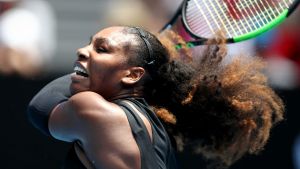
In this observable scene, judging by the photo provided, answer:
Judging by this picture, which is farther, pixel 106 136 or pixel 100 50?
pixel 100 50

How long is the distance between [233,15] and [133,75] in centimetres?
81

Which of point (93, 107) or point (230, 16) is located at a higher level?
point (93, 107)

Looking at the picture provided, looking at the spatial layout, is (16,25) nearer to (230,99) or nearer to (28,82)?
(28,82)

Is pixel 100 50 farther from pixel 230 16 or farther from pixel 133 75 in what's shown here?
pixel 230 16

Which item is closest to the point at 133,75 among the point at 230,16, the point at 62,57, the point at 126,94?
the point at 126,94

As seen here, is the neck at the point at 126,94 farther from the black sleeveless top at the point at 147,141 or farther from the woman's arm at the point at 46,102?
the woman's arm at the point at 46,102

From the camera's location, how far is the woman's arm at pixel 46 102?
2822 millimetres

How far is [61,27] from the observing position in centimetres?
589

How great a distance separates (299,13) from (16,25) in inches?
78.3

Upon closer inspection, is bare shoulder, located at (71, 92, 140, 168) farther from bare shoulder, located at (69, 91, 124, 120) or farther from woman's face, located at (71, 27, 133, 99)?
woman's face, located at (71, 27, 133, 99)

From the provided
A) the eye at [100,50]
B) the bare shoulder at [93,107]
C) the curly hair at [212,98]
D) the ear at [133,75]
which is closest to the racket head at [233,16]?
the curly hair at [212,98]

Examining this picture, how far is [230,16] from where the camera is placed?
334 cm

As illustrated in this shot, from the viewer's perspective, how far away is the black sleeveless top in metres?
2.54

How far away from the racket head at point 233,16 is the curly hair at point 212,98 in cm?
25
